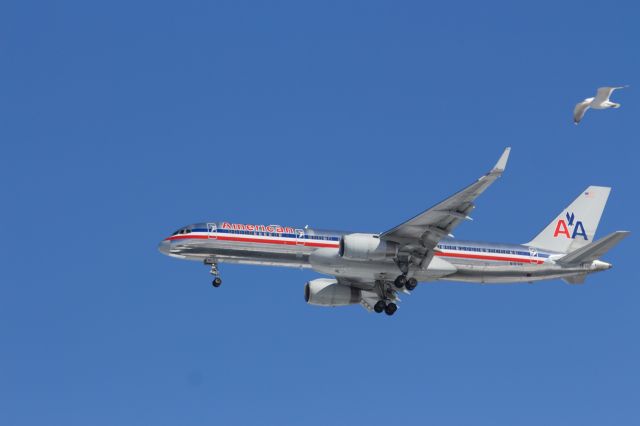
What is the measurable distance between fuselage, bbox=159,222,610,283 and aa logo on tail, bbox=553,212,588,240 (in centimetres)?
388

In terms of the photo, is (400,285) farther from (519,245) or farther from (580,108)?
(580,108)

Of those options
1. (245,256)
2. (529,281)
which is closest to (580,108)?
(529,281)

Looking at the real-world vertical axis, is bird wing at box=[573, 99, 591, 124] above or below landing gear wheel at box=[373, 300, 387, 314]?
above

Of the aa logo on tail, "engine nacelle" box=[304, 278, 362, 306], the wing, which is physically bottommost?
"engine nacelle" box=[304, 278, 362, 306]

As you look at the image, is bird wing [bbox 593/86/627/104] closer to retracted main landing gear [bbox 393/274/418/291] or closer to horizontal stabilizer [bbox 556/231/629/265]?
horizontal stabilizer [bbox 556/231/629/265]

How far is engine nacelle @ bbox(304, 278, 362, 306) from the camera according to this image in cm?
6544

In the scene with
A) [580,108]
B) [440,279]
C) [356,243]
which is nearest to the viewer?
[580,108]

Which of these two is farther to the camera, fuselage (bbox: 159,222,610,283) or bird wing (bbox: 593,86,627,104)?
fuselage (bbox: 159,222,610,283)

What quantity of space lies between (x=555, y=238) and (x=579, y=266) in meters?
3.42

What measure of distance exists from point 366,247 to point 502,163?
9.80 metres

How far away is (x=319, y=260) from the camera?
190ft

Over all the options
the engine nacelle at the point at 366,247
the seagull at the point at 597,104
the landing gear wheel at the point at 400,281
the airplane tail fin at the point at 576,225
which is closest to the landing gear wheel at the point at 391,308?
the landing gear wheel at the point at 400,281

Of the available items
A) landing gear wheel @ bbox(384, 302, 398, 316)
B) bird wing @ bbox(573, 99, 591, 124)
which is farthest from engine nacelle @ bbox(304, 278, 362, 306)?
bird wing @ bbox(573, 99, 591, 124)

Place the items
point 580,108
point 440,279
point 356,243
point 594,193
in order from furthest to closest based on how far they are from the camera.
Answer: point 594,193
point 440,279
point 356,243
point 580,108
